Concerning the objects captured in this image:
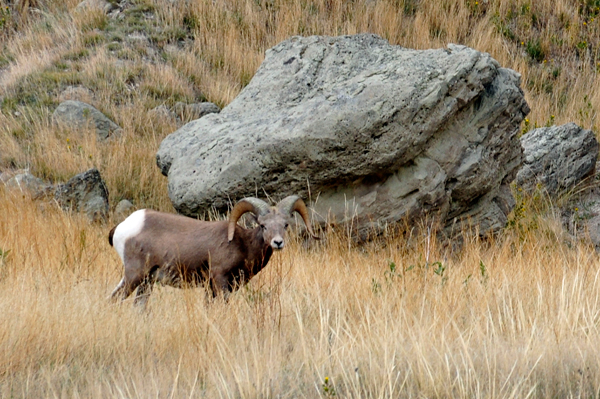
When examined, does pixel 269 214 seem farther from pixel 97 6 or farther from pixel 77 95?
pixel 97 6

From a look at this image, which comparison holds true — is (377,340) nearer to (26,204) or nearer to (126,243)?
(126,243)

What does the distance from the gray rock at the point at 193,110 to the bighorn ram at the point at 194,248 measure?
6.04 metres

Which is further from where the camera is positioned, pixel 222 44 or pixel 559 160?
pixel 222 44

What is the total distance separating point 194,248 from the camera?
6.23 meters

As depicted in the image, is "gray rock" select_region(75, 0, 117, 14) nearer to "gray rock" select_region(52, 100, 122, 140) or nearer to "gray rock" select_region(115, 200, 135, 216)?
"gray rock" select_region(52, 100, 122, 140)

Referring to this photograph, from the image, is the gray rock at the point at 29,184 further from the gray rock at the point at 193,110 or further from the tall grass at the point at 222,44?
the gray rock at the point at 193,110

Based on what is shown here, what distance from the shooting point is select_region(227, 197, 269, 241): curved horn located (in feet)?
20.1

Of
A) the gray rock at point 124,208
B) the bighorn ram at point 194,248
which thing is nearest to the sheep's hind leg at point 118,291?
the bighorn ram at point 194,248

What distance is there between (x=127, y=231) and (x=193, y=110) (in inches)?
250

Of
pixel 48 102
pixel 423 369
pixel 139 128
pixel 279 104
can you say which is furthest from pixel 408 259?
pixel 48 102

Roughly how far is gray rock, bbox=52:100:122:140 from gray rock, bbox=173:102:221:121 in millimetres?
1032

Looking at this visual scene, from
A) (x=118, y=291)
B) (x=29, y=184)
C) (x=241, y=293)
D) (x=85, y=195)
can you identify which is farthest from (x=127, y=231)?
(x=29, y=184)

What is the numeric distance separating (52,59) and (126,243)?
8.11 meters

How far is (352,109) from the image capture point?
7727 millimetres
